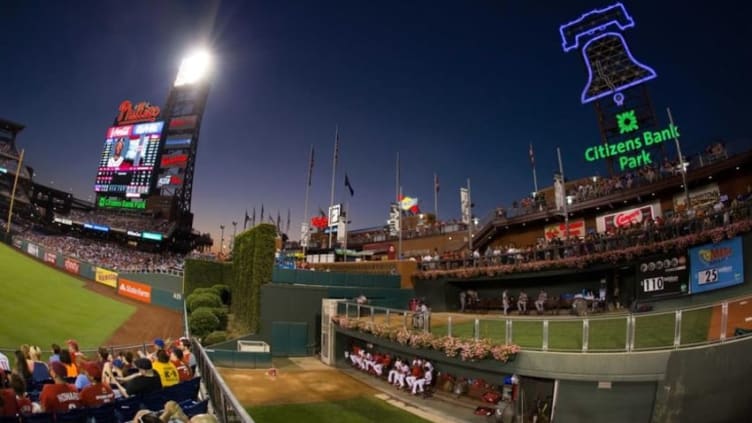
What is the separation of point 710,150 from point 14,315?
140ft

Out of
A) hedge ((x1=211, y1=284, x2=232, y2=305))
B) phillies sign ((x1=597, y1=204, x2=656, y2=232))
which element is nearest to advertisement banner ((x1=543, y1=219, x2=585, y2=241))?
phillies sign ((x1=597, y1=204, x2=656, y2=232))

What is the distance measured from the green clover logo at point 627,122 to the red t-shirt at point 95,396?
38293 millimetres

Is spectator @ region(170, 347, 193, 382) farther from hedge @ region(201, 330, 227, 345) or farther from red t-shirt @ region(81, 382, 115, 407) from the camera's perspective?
hedge @ region(201, 330, 227, 345)

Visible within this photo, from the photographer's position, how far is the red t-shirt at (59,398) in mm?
6328

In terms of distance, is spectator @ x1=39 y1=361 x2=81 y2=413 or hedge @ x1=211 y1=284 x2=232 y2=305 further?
hedge @ x1=211 y1=284 x2=232 y2=305

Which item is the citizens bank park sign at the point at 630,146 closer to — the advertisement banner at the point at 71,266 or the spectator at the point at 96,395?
the spectator at the point at 96,395

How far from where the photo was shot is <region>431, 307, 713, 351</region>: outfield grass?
10.6 meters

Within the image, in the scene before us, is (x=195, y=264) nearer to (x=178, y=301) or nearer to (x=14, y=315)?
(x=178, y=301)

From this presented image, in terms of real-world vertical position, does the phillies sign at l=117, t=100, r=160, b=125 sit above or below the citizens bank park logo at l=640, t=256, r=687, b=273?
above

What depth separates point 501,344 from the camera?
1389 centimetres

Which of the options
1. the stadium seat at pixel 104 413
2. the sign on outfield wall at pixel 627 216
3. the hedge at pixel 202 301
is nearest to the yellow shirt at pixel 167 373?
the stadium seat at pixel 104 413

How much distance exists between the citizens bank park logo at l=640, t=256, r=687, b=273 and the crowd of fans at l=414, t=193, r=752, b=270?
3.11 ft

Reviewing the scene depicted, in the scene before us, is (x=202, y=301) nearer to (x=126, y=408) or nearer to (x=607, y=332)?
(x=126, y=408)

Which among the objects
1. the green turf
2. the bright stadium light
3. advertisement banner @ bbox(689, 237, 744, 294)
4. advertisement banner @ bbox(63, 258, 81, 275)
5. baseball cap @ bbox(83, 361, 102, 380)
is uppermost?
the bright stadium light
